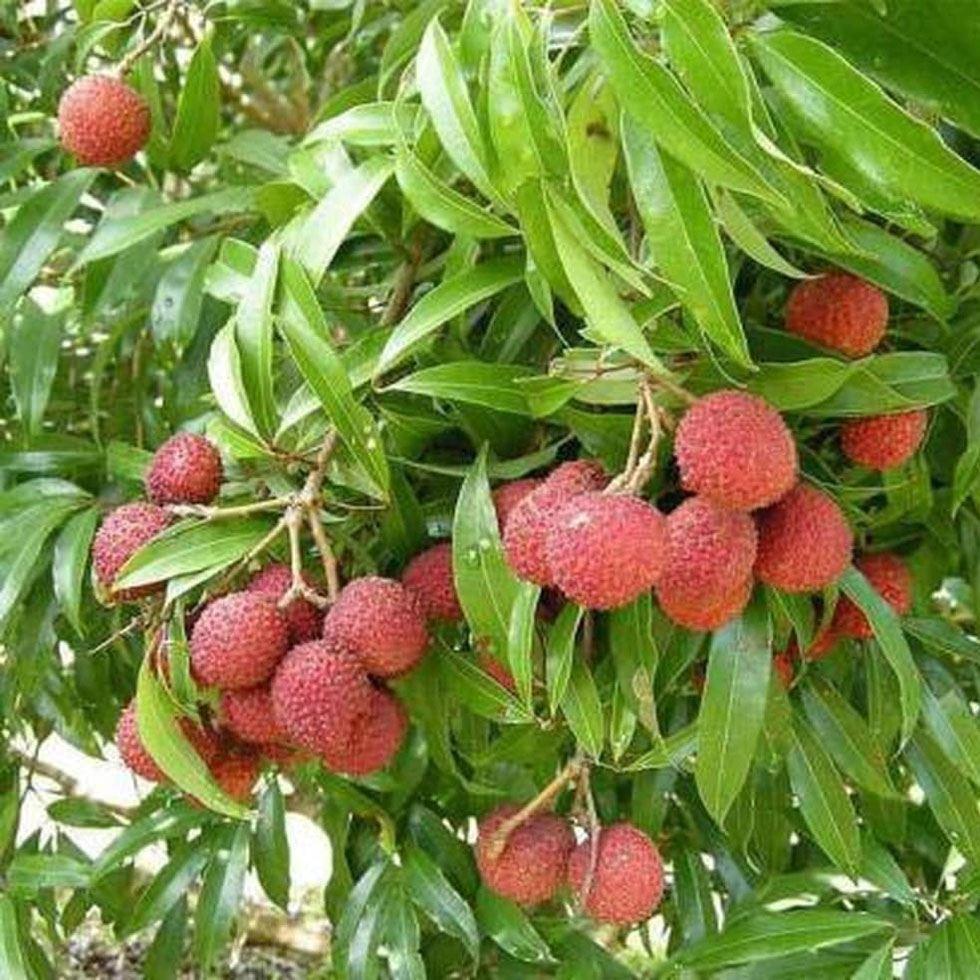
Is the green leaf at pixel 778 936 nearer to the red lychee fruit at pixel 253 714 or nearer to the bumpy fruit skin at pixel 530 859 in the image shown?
the bumpy fruit skin at pixel 530 859

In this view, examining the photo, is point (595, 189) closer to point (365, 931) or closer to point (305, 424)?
point (305, 424)

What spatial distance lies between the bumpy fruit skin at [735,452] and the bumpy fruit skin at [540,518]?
6 centimetres

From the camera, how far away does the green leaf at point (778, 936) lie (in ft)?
3.58

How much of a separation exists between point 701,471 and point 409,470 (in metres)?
0.32

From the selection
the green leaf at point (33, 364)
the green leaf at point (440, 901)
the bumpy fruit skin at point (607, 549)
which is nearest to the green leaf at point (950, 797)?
the green leaf at point (440, 901)

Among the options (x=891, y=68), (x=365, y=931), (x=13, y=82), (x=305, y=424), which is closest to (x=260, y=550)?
(x=305, y=424)

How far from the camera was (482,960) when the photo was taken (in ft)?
4.64

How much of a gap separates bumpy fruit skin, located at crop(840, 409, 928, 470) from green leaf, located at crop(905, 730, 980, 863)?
13.7 inches

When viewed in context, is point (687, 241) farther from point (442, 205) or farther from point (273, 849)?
point (273, 849)

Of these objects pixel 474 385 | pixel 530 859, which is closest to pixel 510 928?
pixel 530 859

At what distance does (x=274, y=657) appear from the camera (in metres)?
0.83

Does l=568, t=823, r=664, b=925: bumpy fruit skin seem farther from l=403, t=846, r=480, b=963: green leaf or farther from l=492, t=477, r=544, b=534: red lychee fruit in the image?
l=403, t=846, r=480, b=963: green leaf

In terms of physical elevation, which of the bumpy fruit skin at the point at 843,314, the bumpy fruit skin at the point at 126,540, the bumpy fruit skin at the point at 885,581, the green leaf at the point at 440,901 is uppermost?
the bumpy fruit skin at the point at 843,314

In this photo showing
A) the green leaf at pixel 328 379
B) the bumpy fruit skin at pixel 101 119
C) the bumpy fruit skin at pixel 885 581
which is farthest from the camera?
the bumpy fruit skin at pixel 101 119
